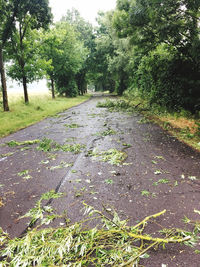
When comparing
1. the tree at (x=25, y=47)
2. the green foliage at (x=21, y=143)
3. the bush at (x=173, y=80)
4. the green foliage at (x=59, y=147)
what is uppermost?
the tree at (x=25, y=47)

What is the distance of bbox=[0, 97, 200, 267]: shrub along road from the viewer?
9.00 ft

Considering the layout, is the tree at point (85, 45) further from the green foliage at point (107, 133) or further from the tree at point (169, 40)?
the green foliage at point (107, 133)

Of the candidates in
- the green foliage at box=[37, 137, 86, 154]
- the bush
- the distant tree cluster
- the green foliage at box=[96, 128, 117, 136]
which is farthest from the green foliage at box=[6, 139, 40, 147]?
the distant tree cluster

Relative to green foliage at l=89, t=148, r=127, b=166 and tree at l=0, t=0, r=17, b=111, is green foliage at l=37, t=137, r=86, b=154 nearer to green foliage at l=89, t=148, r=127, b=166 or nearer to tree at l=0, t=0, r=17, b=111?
green foliage at l=89, t=148, r=127, b=166

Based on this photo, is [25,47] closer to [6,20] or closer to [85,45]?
[6,20]

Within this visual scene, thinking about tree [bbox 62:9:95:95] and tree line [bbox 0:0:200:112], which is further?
tree [bbox 62:9:95:95]

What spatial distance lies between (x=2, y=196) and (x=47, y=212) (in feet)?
3.67

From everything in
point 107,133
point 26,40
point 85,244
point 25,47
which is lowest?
point 85,244

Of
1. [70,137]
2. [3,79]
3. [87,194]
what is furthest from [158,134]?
[3,79]

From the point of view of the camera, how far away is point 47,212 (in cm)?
292

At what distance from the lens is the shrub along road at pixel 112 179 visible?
2744mm

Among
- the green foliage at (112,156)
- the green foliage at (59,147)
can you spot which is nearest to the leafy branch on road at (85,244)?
Answer: the green foliage at (112,156)

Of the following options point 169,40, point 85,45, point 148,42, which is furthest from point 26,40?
point 85,45

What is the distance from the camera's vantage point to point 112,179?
3.88m
